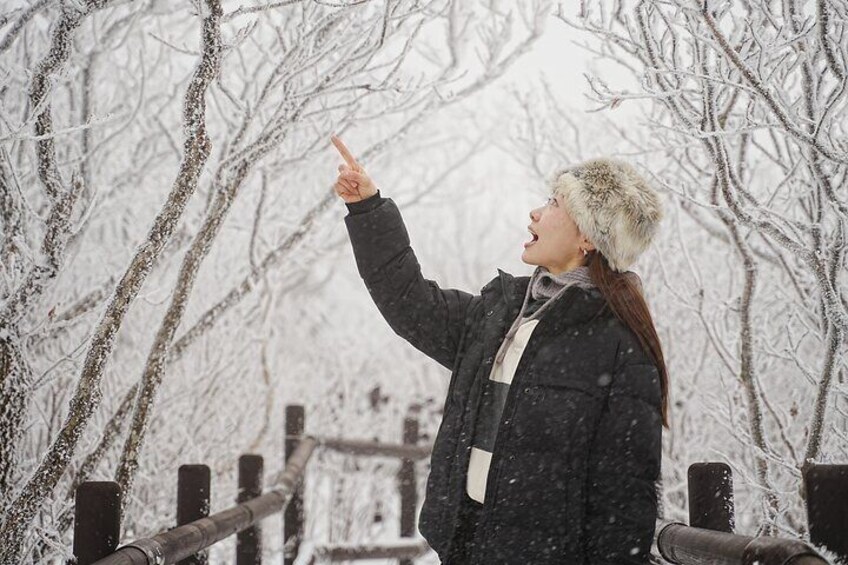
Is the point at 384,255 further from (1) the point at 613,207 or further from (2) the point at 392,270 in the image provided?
(1) the point at 613,207

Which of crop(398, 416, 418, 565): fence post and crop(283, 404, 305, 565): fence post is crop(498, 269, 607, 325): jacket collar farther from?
crop(398, 416, 418, 565): fence post

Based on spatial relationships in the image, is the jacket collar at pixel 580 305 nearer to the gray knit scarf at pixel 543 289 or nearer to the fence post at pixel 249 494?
the gray knit scarf at pixel 543 289

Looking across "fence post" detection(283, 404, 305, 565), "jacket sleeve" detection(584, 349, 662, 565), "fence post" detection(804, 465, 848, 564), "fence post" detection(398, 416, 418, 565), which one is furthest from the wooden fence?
"fence post" detection(398, 416, 418, 565)

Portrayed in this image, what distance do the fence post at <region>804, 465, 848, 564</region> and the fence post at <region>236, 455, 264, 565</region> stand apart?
2412 millimetres

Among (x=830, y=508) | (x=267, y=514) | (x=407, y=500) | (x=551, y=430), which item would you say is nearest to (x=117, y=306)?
(x=551, y=430)

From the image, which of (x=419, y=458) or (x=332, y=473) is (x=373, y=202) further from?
(x=332, y=473)

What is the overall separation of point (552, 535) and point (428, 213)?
1238cm

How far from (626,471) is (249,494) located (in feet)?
6.38

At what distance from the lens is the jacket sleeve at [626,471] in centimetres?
180

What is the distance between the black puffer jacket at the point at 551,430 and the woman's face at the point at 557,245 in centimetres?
17

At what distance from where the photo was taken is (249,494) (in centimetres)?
324

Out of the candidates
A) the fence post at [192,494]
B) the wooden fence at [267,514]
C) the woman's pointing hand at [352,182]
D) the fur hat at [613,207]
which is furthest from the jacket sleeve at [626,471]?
the fence post at [192,494]

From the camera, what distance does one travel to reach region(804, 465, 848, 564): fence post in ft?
4.31

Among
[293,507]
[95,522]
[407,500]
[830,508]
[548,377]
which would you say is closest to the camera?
[830,508]
